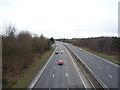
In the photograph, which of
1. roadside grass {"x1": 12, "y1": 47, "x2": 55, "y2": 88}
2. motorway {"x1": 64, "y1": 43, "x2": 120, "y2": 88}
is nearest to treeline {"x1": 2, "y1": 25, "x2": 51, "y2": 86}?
roadside grass {"x1": 12, "y1": 47, "x2": 55, "y2": 88}

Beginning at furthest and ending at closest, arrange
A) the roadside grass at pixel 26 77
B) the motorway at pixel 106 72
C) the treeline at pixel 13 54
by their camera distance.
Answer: the treeline at pixel 13 54, the motorway at pixel 106 72, the roadside grass at pixel 26 77

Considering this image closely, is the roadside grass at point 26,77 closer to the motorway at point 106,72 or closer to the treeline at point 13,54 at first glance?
the treeline at point 13,54

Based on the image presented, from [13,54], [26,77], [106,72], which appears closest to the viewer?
→ [26,77]

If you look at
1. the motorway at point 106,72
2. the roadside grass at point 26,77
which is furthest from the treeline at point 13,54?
the motorway at point 106,72

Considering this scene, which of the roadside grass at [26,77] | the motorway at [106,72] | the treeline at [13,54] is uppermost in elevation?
the treeline at [13,54]

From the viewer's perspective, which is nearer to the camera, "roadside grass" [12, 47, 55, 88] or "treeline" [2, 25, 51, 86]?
"roadside grass" [12, 47, 55, 88]

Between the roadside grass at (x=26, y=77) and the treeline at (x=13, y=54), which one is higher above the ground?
the treeline at (x=13, y=54)

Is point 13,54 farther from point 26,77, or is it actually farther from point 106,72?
point 106,72

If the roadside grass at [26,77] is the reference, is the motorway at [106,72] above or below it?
below

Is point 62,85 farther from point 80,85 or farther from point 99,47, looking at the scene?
point 99,47

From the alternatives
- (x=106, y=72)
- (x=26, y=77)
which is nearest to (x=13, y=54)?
(x=26, y=77)

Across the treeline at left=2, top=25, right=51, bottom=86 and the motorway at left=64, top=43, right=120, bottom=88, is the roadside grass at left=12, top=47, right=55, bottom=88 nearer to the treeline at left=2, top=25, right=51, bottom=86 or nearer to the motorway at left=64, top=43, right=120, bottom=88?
the treeline at left=2, top=25, right=51, bottom=86

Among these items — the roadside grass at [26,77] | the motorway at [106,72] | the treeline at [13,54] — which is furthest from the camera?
the treeline at [13,54]

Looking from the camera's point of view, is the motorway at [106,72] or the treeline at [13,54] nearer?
the motorway at [106,72]
